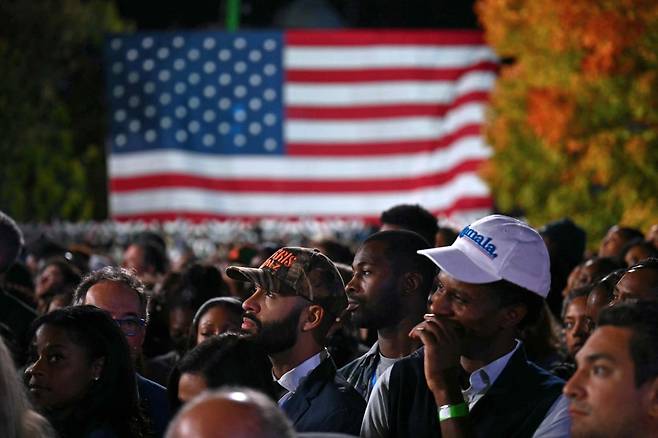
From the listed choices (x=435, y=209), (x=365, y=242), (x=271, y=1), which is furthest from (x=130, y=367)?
(x=271, y=1)

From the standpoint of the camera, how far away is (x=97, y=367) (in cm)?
531

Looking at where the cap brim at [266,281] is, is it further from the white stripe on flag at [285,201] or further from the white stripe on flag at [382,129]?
the white stripe on flag at [382,129]

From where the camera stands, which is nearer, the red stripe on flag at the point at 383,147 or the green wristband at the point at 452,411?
the green wristband at the point at 452,411

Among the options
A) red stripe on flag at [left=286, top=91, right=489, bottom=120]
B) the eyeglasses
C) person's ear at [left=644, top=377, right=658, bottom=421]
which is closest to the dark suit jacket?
the eyeglasses

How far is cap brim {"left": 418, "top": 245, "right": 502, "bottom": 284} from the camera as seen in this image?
5.25m

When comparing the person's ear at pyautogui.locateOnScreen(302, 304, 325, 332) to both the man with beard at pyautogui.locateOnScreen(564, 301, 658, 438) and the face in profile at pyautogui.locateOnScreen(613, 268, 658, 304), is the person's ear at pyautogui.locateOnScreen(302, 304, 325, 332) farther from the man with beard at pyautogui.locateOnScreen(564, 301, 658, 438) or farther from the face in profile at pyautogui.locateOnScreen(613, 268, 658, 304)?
the man with beard at pyautogui.locateOnScreen(564, 301, 658, 438)

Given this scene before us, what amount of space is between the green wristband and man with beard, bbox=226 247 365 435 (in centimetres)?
75

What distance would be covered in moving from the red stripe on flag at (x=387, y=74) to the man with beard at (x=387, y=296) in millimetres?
20099

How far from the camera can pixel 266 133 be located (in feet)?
90.5

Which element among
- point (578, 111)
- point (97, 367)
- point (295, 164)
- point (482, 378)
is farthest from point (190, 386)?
point (295, 164)

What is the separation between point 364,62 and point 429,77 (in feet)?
3.80

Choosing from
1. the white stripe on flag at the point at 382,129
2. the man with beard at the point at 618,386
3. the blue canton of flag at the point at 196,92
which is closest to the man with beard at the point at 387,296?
the man with beard at the point at 618,386

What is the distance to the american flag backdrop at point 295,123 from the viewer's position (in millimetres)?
26188

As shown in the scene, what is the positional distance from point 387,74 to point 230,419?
23637 millimetres
